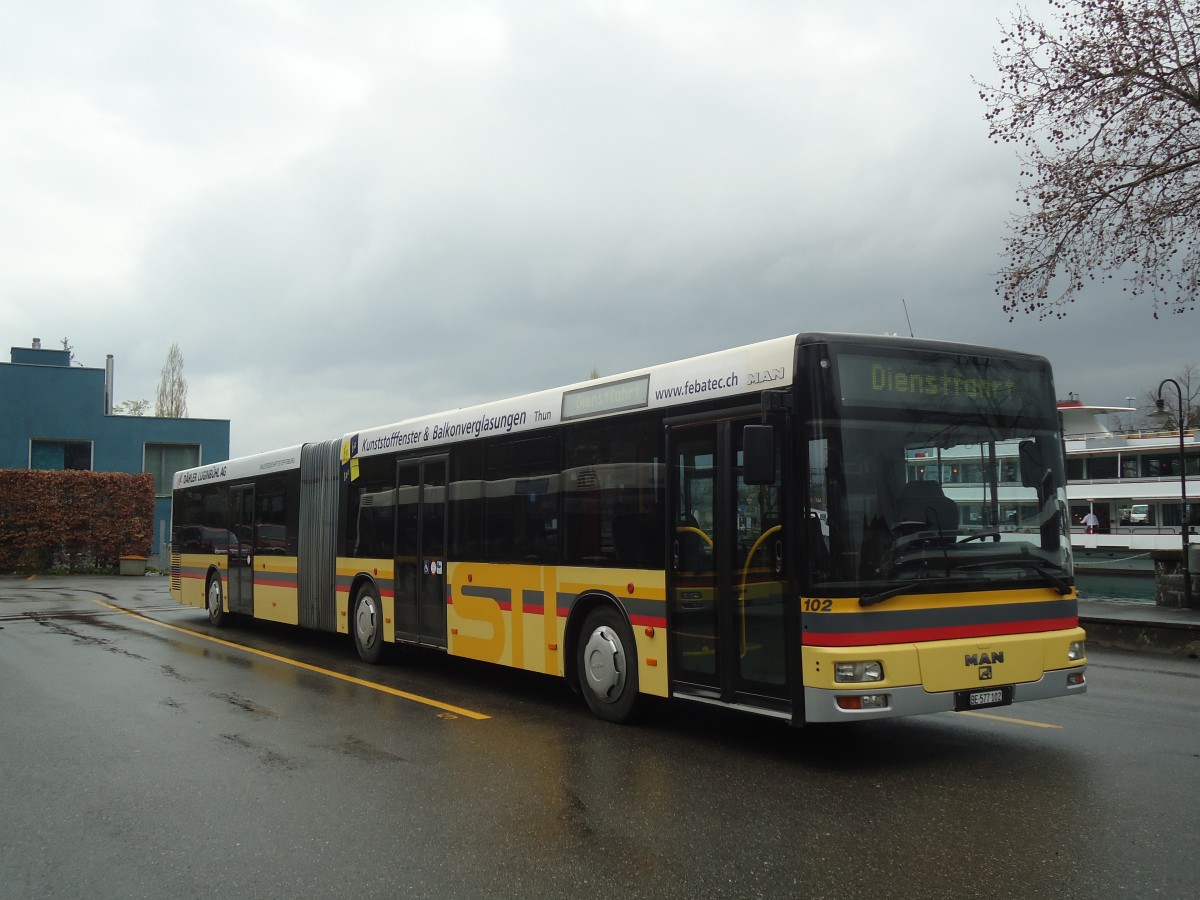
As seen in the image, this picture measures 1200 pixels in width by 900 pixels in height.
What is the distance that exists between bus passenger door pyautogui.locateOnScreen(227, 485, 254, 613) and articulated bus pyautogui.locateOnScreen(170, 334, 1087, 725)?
25.7 ft

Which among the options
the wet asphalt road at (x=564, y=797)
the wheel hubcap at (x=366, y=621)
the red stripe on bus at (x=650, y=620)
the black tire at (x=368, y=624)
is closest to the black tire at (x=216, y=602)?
the black tire at (x=368, y=624)

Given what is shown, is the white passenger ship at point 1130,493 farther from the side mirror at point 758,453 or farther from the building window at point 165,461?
the side mirror at point 758,453

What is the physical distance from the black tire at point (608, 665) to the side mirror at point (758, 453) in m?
2.23

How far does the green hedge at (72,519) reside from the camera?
118ft

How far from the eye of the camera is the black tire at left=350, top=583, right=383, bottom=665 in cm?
1263

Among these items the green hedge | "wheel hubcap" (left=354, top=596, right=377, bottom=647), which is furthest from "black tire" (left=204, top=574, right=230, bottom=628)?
the green hedge

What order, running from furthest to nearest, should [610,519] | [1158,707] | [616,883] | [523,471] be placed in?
[523,471]
[1158,707]
[610,519]
[616,883]

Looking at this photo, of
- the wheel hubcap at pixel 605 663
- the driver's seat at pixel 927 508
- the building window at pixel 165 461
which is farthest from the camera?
the building window at pixel 165 461

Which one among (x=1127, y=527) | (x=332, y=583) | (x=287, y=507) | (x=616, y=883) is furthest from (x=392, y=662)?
(x=1127, y=527)

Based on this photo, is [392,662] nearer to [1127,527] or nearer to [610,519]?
[610,519]

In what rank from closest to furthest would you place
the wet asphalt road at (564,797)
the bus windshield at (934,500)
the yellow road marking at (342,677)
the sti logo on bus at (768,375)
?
the wet asphalt road at (564,797) → the bus windshield at (934,500) → the sti logo on bus at (768,375) → the yellow road marking at (342,677)

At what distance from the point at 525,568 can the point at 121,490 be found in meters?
32.3

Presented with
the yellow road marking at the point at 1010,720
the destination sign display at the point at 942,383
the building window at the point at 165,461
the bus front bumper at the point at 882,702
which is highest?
the building window at the point at 165,461

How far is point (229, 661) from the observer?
12992mm
